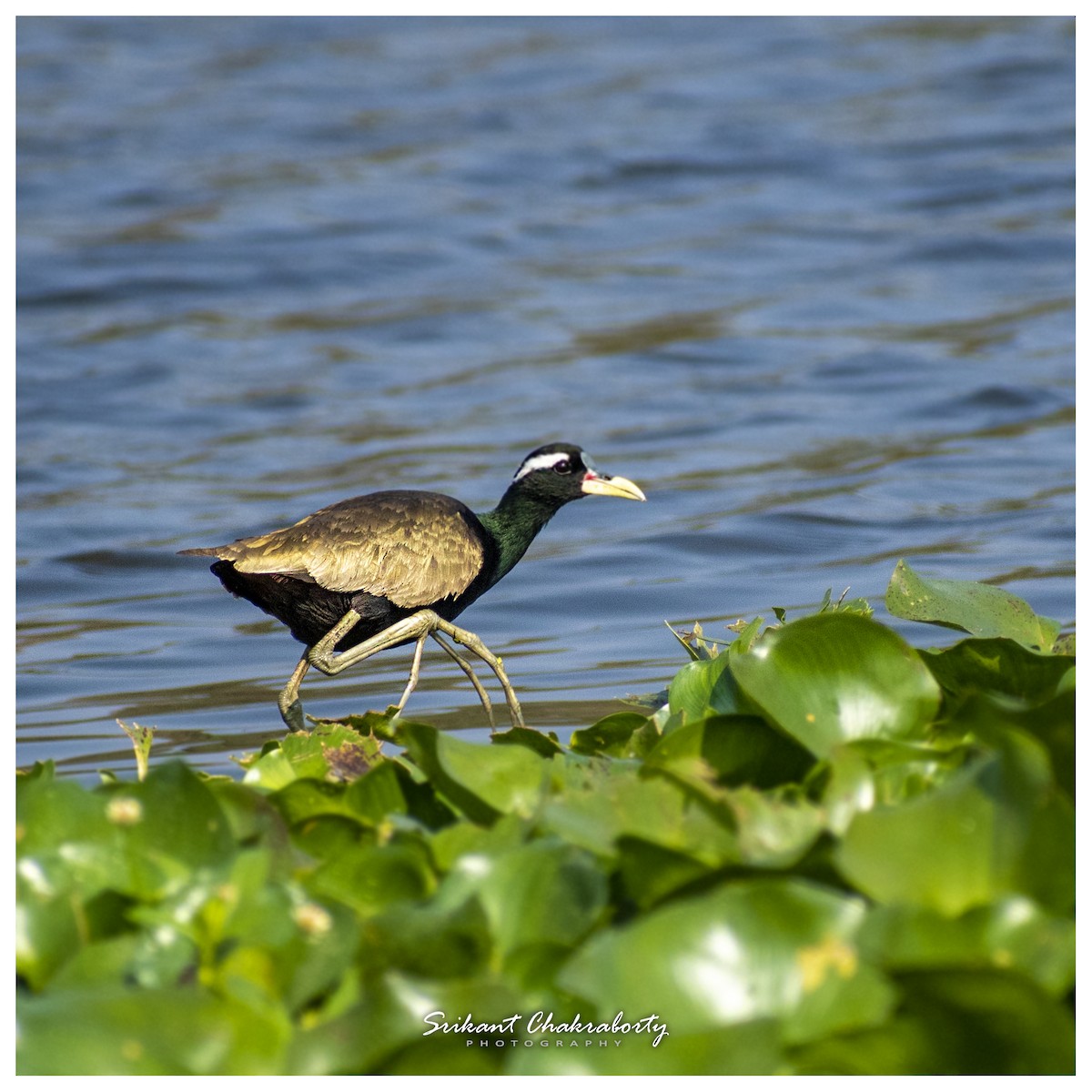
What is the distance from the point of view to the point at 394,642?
5.12m

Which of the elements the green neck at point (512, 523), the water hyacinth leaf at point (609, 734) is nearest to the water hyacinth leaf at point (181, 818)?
the water hyacinth leaf at point (609, 734)

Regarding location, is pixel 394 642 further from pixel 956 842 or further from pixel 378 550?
pixel 956 842

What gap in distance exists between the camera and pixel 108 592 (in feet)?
26.2

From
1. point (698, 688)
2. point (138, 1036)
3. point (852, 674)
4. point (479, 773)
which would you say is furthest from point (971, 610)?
point (138, 1036)

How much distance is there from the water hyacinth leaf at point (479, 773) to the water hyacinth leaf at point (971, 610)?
1.26 metres

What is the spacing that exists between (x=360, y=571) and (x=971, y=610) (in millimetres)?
1999

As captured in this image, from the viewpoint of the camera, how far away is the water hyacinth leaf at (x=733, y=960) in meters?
2.35

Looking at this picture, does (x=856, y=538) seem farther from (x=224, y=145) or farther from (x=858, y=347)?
(x=224, y=145)

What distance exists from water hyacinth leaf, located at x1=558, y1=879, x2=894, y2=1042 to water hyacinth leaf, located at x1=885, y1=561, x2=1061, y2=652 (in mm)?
1731

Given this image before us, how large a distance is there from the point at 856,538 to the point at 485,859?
5939 mm

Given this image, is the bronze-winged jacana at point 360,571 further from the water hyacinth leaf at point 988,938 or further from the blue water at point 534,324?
the water hyacinth leaf at point 988,938

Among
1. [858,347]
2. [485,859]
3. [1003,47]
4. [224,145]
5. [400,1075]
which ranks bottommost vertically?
[400,1075]

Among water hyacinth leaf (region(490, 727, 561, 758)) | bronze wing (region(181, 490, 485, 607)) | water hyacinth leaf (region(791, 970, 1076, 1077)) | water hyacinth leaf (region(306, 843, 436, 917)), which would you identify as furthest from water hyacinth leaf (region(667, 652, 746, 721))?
bronze wing (region(181, 490, 485, 607))

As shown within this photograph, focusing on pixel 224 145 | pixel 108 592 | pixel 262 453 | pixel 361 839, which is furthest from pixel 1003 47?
pixel 361 839
